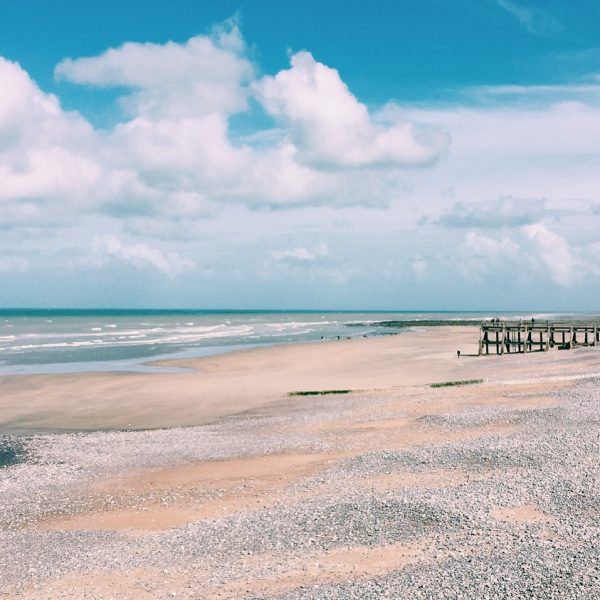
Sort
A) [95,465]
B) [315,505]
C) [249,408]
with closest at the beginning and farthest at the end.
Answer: [315,505], [95,465], [249,408]

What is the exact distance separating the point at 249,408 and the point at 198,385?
7925 millimetres

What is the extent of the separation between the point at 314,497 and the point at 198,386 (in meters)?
21.8

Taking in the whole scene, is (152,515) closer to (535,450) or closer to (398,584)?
(398,584)

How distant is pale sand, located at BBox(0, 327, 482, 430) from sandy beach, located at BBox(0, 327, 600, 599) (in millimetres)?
306

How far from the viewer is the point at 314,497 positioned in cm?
1459

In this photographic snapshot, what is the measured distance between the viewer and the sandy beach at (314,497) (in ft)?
35.1

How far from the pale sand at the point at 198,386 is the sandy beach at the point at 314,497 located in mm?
306

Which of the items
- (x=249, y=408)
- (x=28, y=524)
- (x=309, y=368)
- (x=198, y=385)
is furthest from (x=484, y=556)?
(x=309, y=368)

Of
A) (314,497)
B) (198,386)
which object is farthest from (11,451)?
(198,386)

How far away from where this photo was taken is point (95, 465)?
19.0 meters

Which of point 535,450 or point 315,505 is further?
point 535,450

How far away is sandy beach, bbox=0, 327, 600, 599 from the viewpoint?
10711 millimetres

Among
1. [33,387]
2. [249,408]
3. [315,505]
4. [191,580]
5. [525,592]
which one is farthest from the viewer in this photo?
[33,387]

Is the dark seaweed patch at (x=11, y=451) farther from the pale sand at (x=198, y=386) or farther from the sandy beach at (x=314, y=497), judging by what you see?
the pale sand at (x=198, y=386)
